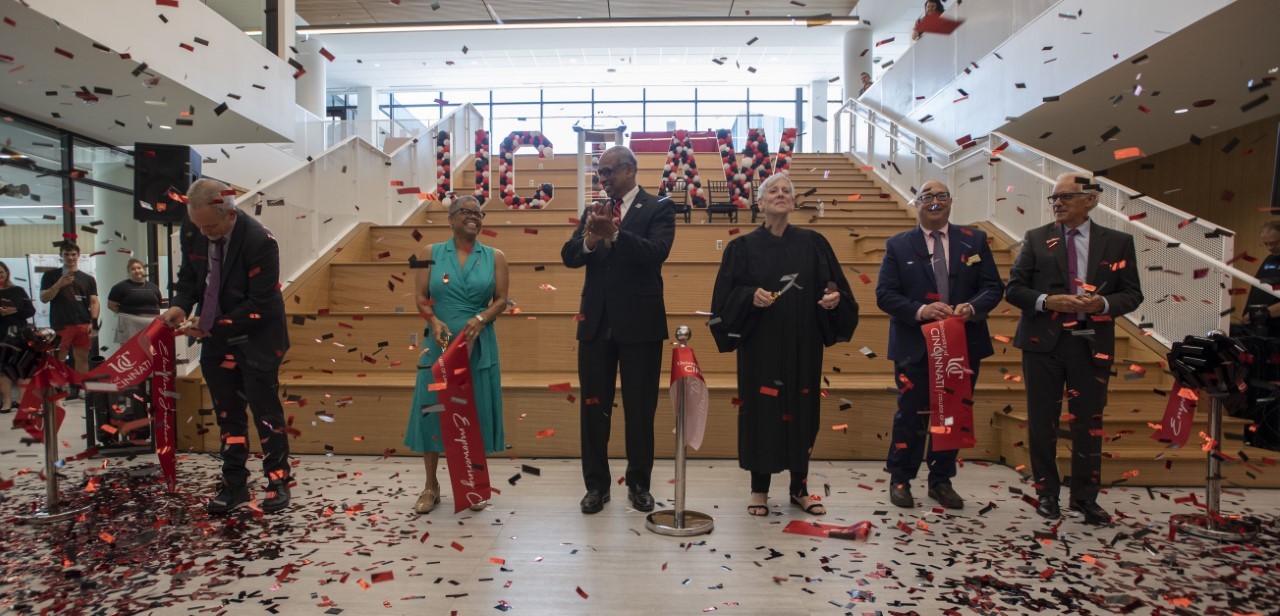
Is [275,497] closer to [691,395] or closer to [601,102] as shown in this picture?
[691,395]

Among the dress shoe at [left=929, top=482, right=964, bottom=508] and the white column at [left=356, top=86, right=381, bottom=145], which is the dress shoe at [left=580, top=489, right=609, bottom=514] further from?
the white column at [left=356, top=86, right=381, bottom=145]

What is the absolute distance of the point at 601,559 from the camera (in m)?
2.76

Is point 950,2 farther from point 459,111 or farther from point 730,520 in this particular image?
point 730,520

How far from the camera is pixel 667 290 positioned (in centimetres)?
589

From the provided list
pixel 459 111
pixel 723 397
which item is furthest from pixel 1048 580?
pixel 459 111

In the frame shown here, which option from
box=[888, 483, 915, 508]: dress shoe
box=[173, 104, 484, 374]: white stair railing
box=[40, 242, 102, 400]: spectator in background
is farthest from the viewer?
box=[40, 242, 102, 400]: spectator in background

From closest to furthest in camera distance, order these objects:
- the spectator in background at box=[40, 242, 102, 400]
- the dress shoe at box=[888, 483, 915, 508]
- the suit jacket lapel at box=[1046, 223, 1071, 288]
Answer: the suit jacket lapel at box=[1046, 223, 1071, 288]
the dress shoe at box=[888, 483, 915, 508]
the spectator in background at box=[40, 242, 102, 400]

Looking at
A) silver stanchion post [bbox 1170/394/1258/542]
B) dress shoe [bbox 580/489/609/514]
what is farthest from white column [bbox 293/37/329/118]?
silver stanchion post [bbox 1170/394/1258/542]

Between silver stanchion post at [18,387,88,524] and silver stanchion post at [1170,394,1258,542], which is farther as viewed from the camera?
silver stanchion post at [18,387,88,524]

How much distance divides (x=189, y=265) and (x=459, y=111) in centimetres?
810

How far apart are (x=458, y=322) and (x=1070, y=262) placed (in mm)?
2865

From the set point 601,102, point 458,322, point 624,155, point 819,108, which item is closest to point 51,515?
point 458,322

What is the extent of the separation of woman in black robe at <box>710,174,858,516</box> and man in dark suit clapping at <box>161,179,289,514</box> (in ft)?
6.93

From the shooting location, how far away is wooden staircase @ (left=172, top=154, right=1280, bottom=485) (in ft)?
14.5
